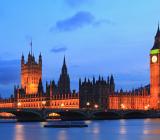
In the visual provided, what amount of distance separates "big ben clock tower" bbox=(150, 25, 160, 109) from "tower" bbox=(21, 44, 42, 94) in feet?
158

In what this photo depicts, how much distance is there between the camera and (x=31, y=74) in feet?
609

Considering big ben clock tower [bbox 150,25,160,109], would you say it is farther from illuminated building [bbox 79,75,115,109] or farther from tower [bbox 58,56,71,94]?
tower [bbox 58,56,71,94]

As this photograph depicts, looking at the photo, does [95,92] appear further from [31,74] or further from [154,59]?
[31,74]

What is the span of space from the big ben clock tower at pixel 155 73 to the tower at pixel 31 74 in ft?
Answer: 158

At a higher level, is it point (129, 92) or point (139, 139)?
point (129, 92)

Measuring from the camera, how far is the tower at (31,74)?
184 m

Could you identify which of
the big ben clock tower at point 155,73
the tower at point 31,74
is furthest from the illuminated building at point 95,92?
the tower at point 31,74

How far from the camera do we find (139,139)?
52.0m

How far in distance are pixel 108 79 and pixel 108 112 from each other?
2874 cm

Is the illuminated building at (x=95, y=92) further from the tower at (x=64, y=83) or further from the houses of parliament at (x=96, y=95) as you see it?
the tower at (x=64, y=83)

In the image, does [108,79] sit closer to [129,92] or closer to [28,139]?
[129,92]

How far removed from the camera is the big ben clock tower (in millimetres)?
141500

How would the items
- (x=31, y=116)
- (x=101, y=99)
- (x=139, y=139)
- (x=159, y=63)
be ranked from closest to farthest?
(x=139, y=139) → (x=31, y=116) → (x=101, y=99) → (x=159, y=63)

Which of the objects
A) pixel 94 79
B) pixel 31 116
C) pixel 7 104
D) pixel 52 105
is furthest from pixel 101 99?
pixel 7 104
